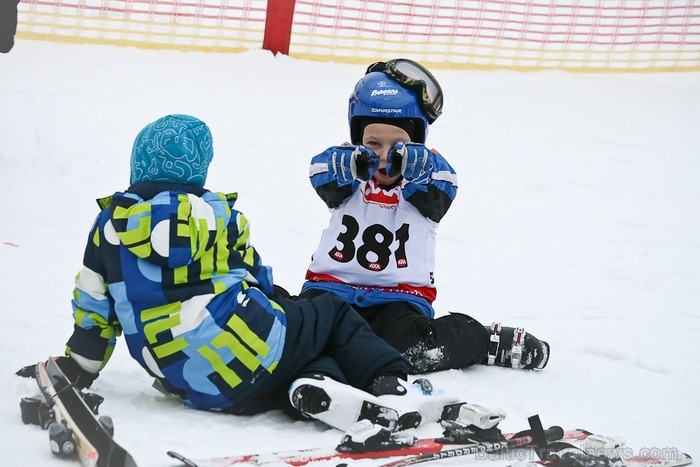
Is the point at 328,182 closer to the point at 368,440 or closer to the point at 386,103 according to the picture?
the point at 386,103

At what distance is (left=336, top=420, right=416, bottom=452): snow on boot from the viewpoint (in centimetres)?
275

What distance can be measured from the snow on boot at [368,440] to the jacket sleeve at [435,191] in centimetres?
138

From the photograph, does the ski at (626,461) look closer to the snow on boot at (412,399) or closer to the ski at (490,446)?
the ski at (490,446)

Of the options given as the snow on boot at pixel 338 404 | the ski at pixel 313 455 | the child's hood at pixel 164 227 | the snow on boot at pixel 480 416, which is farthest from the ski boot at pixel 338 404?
the child's hood at pixel 164 227

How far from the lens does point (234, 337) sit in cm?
293

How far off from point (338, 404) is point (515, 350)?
131 cm

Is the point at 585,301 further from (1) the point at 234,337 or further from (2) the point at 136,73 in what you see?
(2) the point at 136,73

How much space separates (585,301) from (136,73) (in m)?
5.23

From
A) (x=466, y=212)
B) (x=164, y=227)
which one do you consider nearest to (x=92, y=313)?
(x=164, y=227)

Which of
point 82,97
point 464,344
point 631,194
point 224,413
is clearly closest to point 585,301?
point 464,344

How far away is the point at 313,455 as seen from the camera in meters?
2.69

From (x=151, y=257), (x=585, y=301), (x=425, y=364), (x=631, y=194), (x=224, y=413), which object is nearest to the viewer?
(x=151, y=257)

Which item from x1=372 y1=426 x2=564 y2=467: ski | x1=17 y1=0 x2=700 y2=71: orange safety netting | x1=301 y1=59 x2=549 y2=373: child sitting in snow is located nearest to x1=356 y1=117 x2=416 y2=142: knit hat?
x1=301 y1=59 x2=549 y2=373: child sitting in snow

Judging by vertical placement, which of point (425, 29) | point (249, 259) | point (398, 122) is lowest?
point (249, 259)
